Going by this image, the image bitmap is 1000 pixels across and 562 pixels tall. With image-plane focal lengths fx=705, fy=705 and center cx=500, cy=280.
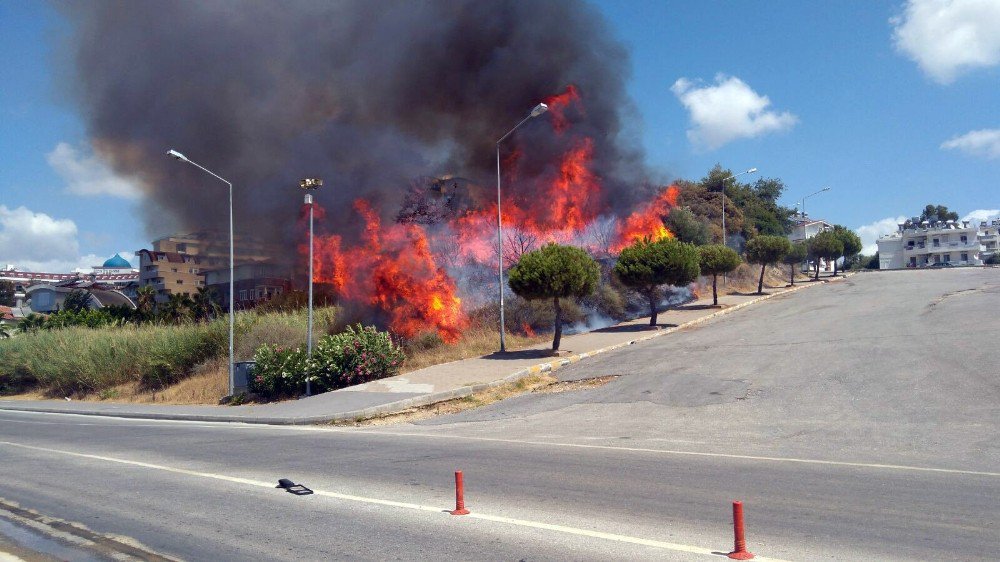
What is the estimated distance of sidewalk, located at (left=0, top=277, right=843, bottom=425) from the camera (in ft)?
52.7

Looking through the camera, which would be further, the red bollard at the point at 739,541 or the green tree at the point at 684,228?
the green tree at the point at 684,228

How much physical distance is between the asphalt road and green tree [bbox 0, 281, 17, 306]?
300ft

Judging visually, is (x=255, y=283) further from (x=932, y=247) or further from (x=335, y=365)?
(x=932, y=247)

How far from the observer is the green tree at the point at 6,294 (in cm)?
9277

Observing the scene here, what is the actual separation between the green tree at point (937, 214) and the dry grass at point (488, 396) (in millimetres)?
107671

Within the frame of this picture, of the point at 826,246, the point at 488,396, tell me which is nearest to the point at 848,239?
the point at 826,246

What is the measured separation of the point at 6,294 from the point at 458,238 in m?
90.3

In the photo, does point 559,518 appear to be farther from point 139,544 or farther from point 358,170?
point 358,170

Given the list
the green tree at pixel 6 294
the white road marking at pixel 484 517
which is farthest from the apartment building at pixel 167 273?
the white road marking at pixel 484 517

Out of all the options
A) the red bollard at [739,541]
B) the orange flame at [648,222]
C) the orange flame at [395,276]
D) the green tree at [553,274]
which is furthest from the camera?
the orange flame at [648,222]

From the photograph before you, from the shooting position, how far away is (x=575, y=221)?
32.2 m

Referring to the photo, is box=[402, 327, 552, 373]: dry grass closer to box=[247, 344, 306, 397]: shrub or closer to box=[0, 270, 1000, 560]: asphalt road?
box=[247, 344, 306, 397]: shrub

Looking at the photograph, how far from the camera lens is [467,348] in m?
22.7

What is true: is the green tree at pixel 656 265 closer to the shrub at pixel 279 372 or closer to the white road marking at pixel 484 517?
the shrub at pixel 279 372
